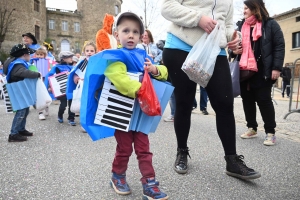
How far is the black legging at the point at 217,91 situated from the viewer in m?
2.31

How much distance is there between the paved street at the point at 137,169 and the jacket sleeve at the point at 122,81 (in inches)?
31.9

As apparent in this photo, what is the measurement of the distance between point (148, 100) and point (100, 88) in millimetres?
452

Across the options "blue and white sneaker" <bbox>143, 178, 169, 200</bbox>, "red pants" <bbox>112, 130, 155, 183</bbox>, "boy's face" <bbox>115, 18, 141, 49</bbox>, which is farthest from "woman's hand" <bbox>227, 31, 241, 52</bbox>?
"blue and white sneaker" <bbox>143, 178, 169, 200</bbox>

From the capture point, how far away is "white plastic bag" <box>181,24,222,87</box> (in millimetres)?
2145

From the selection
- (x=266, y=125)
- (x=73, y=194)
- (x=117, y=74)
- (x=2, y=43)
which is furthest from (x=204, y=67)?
(x=2, y=43)

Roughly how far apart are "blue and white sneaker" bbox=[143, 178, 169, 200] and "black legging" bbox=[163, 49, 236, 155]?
0.76 m

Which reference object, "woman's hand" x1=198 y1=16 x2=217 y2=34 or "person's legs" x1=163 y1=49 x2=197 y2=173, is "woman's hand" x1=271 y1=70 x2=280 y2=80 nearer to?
"person's legs" x1=163 y1=49 x2=197 y2=173

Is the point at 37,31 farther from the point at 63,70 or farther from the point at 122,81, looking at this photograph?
the point at 122,81

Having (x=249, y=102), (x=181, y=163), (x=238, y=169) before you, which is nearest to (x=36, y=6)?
(x=249, y=102)

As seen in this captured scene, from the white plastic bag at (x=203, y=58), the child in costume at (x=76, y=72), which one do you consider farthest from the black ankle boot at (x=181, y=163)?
the child in costume at (x=76, y=72)

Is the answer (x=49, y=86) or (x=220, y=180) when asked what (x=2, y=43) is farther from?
(x=220, y=180)

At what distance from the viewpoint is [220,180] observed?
2.29 m

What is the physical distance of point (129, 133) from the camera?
2.12m

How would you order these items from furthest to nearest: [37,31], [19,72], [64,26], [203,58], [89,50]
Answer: [64,26] → [37,31] → [89,50] → [19,72] → [203,58]
